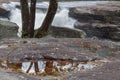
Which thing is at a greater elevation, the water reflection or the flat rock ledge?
the water reflection

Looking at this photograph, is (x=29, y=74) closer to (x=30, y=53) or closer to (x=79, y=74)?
(x=79, y=74)

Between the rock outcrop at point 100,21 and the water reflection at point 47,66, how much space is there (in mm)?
13117

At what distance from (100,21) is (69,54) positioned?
538 inches

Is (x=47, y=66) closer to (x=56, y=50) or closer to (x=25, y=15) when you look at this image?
(x=56, y=50)

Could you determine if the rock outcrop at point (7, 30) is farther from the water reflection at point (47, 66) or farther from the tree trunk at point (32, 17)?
the water reflection at point (47, 66)

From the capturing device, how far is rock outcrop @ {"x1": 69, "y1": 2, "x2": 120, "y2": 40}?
24531 mm

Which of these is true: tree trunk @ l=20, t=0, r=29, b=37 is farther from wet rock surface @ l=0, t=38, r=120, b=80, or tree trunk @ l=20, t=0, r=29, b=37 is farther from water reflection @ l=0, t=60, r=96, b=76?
water reflection @ l=0, t=60, r=96, b=76

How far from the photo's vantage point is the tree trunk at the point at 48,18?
17703mm

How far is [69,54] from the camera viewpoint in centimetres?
1225

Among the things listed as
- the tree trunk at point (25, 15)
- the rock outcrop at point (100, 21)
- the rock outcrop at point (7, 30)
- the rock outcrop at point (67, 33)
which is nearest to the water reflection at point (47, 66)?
the tree trunk at point (25, 15)

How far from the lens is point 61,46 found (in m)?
13.4

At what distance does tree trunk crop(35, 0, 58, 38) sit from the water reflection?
21.6ft

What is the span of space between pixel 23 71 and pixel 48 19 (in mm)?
7892

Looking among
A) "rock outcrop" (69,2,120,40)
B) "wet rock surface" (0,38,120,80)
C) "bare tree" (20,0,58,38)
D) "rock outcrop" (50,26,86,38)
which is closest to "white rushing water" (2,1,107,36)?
"rock outcrop" (69,2,120,40)
